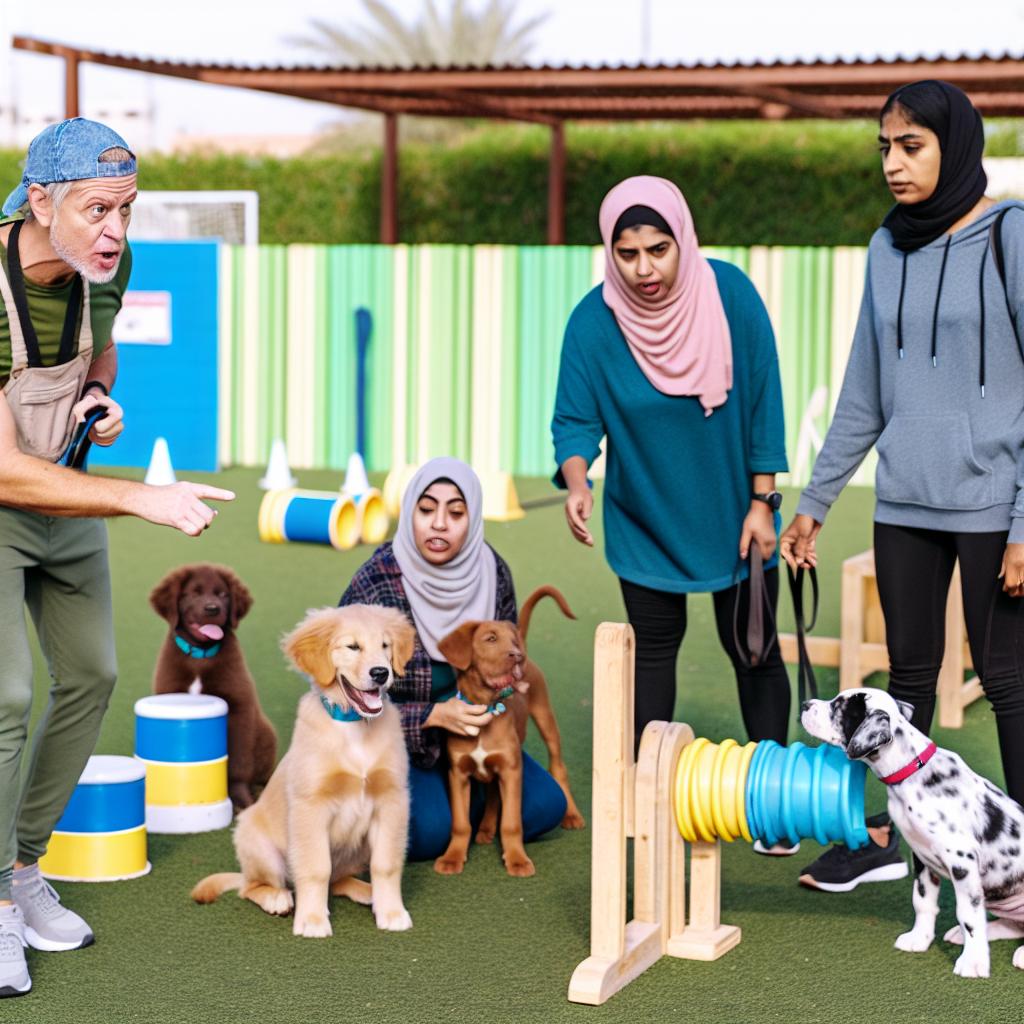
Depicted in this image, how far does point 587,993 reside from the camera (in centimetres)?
399

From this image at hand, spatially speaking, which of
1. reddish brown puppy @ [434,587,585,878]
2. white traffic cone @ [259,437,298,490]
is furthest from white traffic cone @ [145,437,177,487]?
reddish brown puppy @ [434,587,585,878]

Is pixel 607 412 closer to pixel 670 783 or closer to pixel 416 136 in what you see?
pixel 670 783

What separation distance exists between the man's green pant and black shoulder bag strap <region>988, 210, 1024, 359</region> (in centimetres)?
233

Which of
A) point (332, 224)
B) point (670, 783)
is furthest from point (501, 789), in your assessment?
point (332, 224)

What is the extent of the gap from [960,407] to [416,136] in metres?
51.8

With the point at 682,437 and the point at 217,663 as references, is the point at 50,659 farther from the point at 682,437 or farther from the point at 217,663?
the point at 682,437

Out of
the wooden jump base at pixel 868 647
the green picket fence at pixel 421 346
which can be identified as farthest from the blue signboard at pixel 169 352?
the wooden jump base at pixel 868 647

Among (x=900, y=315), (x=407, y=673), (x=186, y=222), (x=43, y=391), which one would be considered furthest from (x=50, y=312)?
(x=186, y=222)

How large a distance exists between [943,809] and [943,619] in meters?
0.63

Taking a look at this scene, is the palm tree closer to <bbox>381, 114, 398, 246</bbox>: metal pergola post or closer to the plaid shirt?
<bbox>381, 114, 398, 246</bbox>: metal pergola post

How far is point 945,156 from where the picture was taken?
13.8 ft

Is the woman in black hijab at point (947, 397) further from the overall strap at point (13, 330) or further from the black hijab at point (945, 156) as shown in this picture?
the overall strap at point (13, 330)

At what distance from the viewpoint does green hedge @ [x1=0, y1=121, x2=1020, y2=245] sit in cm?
2436

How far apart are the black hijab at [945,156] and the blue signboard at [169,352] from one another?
1197 centimetres
